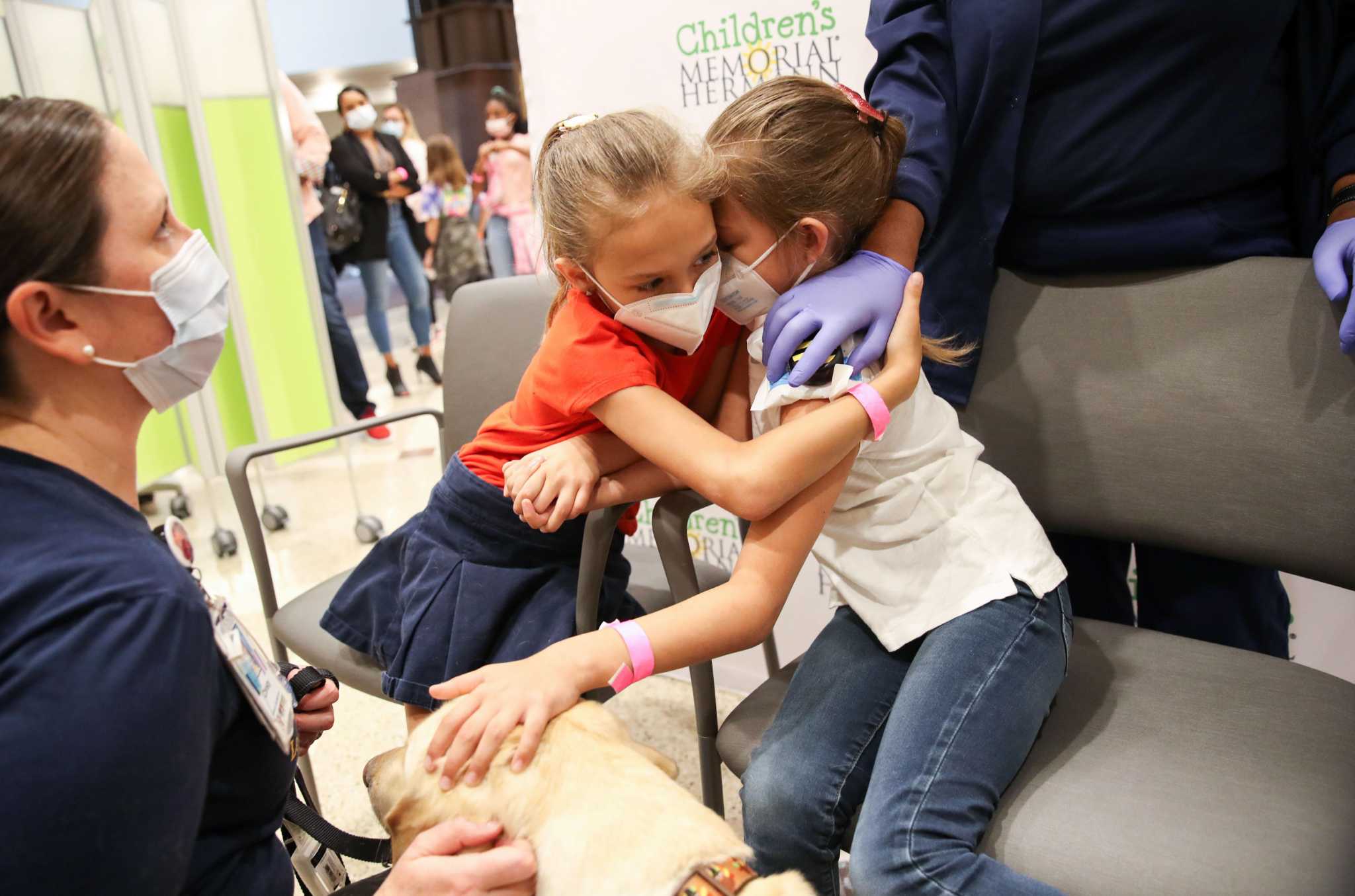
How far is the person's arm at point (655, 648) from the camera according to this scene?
77 cm

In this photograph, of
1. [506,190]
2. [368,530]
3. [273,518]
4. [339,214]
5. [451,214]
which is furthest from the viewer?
[451,214]

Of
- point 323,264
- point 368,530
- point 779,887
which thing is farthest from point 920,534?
point 323,264

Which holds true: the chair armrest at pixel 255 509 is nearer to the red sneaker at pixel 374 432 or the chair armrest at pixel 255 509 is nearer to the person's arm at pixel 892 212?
the person's arm at pixel 892 212

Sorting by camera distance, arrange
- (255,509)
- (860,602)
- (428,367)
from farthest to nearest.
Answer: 1. (428,367)
2. (255,509)
3. (860,602)

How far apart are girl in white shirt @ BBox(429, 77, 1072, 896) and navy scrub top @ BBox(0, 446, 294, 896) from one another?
0.24 m

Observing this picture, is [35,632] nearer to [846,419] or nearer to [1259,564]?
[846,419]

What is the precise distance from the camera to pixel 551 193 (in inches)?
41.7

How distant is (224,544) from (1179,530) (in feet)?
10.2

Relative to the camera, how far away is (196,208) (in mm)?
3830

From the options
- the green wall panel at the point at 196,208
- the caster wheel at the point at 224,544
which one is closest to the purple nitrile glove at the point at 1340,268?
the caster wheel at the point at 224,544

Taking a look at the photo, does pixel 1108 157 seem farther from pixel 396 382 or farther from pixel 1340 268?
pixel 396 382

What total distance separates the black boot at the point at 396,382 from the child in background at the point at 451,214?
38.4 inches

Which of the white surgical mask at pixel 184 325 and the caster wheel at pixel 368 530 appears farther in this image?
the caster wheel at pixel 368 530

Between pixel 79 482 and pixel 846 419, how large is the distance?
2.31ft
